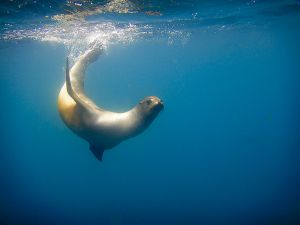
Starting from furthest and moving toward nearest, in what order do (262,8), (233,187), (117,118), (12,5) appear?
(233,187)
(262,8)
(12,5)
(117,118)

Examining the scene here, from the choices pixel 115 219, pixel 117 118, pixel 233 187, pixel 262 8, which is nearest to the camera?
pixel 117 118

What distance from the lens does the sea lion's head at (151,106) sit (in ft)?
12.7

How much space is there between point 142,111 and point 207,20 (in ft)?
60.1

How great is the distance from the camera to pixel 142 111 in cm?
405

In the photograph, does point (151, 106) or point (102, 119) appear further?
point (102, 119)

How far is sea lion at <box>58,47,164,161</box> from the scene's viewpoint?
4.05 meters

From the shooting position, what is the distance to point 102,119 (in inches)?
176

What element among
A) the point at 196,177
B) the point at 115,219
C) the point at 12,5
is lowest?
the point at 115,219

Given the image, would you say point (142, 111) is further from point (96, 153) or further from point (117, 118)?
point (96, 153)

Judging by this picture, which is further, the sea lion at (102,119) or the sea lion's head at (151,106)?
the sea lion at (102,119)

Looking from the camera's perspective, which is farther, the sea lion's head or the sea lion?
the sea lion

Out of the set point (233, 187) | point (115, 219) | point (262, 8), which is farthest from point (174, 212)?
point (262, 8)

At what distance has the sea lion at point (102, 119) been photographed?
405 cm

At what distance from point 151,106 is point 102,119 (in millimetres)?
894
